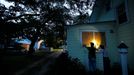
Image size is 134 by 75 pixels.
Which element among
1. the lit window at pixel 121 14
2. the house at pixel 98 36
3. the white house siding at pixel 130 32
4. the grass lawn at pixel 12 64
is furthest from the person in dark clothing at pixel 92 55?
the grass lawn at pixel 12 64

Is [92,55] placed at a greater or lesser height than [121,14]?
lesser

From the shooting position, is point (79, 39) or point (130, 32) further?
point (79, 39)

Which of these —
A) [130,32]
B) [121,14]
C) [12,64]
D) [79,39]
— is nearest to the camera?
[130,32]

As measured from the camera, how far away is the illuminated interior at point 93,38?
11438 mm

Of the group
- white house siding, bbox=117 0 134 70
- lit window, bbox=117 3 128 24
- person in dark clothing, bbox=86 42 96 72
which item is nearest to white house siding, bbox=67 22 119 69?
lit window, bbox=117 3 128 24

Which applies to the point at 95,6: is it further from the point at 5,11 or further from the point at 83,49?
the point at 5,11

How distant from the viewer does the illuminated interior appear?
11.4 m

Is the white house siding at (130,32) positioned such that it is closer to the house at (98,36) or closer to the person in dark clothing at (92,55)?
the house at (98,36)

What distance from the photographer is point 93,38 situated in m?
11.5

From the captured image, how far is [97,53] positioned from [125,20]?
273 centimetres

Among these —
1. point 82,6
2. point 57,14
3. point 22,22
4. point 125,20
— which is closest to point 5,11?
point 22,22

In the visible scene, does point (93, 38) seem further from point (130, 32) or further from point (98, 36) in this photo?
point (130, 32)

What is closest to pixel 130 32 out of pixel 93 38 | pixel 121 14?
pixel 121 14

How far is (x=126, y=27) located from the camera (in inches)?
389
